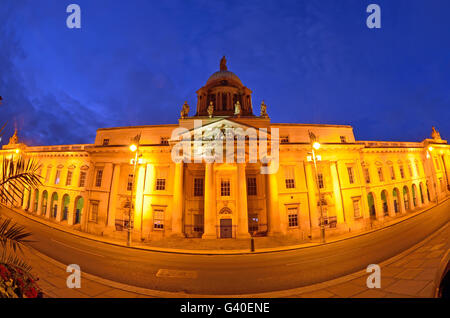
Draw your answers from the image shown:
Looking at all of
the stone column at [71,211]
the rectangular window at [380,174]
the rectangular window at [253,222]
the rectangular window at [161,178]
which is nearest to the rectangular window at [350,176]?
the rectangular window at [380,174]

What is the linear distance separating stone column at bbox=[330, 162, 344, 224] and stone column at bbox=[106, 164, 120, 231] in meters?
21.4

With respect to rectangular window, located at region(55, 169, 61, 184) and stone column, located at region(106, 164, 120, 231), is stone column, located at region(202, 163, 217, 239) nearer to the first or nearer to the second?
stone column, located at region(106, 164, 120, 231)

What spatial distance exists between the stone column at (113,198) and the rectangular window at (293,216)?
1693 cm

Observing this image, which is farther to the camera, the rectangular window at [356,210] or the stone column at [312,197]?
the rectangular window at [356,210]

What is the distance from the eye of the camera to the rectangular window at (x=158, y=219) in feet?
53.3

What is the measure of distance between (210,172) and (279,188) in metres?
7.17

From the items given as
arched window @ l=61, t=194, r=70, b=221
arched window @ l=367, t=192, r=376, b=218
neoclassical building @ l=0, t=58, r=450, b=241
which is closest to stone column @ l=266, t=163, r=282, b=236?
neoclassical building @ l=0, t=58, r=450, b=241

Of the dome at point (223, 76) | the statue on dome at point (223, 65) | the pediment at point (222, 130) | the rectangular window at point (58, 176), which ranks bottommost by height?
the rectangular window at point (58, 176)

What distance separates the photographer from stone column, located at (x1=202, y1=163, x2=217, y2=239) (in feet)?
46.3

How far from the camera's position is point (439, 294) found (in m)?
2.72

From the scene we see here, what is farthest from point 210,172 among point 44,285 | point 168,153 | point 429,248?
point 429,248

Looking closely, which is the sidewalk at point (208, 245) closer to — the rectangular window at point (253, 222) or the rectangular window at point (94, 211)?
the rectangular window at point (94, 211)

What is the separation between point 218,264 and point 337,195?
45.5 feet
